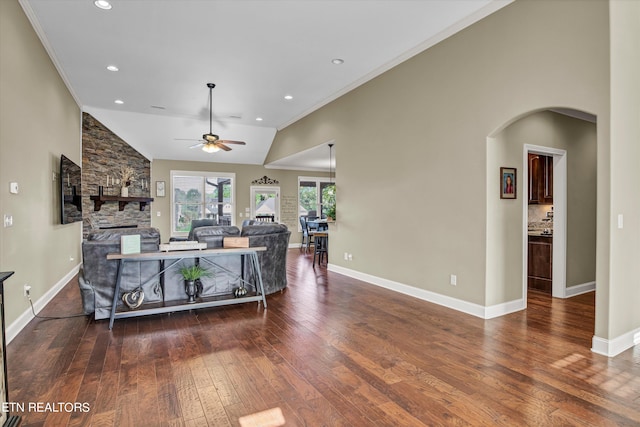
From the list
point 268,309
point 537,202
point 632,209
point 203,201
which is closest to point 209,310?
point 268,309

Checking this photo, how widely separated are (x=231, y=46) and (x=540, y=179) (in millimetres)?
4874

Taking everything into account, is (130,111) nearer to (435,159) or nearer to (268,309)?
(268,309)

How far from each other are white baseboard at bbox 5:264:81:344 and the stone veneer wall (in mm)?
2118

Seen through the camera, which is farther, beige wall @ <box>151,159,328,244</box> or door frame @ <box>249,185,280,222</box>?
door frame @ <box>249,185,280,222</box>

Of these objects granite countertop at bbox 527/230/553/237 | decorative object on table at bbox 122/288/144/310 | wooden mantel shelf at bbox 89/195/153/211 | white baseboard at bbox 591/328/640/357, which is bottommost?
white baseboard at bbox 591/328/640/357

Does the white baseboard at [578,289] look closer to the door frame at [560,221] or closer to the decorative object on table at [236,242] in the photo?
the door frame at [560,221]

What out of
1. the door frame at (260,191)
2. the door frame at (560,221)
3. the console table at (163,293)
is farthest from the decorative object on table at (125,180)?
the door frame at (560,221)

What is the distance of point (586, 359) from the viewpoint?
2873 millimetres

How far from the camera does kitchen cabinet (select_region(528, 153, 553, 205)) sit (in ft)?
17.5

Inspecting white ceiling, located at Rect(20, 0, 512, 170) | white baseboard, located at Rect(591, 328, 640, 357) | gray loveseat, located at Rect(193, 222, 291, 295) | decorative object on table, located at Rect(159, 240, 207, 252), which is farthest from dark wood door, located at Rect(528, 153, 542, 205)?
decorative object on table, located at Rect(159, 240, 207, 252)

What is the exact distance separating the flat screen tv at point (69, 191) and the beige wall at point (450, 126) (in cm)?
430

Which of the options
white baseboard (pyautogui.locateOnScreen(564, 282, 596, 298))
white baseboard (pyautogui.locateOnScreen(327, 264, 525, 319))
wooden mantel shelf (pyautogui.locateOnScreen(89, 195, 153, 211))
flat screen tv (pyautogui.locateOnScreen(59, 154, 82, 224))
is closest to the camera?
white baseboard (pyautogui.locateOnScreen(327, 264, 525, 319))

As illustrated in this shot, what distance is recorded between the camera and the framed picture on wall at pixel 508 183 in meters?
4.05

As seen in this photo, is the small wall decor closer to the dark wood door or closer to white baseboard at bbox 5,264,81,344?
white baseboard at bbox 5,264,81,344
